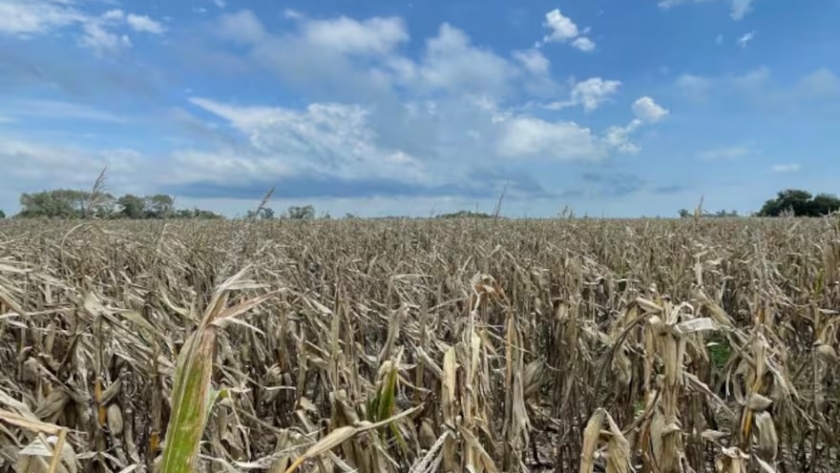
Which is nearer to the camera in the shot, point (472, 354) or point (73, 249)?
point (472, 354)

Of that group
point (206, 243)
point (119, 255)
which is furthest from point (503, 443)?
point (206, 243)

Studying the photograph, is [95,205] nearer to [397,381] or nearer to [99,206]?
[99,206]

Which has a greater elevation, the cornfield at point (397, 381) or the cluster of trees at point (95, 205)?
the cluster of trees at point (95, 205)

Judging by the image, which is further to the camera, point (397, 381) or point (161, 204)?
point (161, 204)

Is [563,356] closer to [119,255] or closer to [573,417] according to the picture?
[573,417]

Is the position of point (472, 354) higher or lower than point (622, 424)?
higher

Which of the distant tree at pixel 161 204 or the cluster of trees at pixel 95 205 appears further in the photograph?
the distant tree at pixel 161 204

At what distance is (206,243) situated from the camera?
627cm

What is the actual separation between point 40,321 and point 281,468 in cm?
165

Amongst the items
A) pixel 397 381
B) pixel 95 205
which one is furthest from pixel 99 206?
pixel 397 381

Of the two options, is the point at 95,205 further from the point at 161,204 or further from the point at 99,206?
the point at 161,204

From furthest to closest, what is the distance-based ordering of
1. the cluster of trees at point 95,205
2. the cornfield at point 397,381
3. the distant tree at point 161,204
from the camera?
1. the distant tree at point 161,204
2. the cluster of trees at point 95,205
3. the cornfield at point 397,381

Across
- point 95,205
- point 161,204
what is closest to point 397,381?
point 95,205

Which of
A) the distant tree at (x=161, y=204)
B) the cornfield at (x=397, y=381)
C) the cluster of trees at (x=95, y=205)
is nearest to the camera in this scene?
the cornfield at (x=397, y=381)
